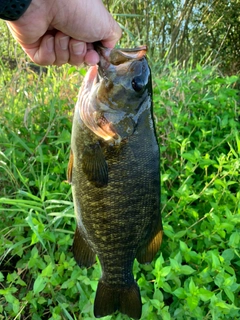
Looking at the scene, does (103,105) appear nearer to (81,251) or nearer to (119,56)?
(119,56)

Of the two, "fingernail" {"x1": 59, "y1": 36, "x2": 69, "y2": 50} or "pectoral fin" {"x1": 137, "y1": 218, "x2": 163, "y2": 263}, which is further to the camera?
"fingernail" {"x1": 59, "y1": 36, "x2": 69, "y2": 50}

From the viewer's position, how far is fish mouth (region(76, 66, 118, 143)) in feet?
4.55

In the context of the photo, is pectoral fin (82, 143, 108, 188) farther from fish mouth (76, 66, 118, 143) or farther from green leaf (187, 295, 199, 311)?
green leaf (187, 295, 199, 311)

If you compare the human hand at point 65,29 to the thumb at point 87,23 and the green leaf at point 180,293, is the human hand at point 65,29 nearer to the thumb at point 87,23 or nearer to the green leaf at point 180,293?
the thumb at point 87,23

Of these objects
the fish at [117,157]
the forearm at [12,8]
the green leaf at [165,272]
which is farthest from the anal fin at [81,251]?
the forearm at [12,8]

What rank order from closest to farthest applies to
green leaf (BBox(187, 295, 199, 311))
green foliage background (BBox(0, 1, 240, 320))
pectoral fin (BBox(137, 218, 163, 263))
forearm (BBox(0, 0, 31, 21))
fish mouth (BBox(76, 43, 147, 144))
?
forearm (BBox(0, 0, 31, 21)) → fish mouth (BBox(76, 43, 147, 144)) → pectoral fin (BBox(137, 218, 163, 263)) → green leaf (BBox(187, 295, 199, 311)) → green foliage background (BBox(0, 1, 240, 320))

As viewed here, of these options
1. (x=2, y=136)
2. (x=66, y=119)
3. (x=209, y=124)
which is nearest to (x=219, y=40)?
(x=209, y=124)

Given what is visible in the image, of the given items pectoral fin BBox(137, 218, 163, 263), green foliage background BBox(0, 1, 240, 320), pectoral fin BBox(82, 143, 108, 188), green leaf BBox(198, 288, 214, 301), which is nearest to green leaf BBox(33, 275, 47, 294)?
green foliage background BBox(0, 1, 240, 320)

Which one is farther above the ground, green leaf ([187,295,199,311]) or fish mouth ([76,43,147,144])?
fish mouth ([76,43,147,144])

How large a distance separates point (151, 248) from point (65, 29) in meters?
1.01

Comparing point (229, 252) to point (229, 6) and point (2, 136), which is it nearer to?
point (2, 136)

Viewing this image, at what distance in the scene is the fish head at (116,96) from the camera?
Result: 4.52 feet

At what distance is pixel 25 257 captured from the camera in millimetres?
2129

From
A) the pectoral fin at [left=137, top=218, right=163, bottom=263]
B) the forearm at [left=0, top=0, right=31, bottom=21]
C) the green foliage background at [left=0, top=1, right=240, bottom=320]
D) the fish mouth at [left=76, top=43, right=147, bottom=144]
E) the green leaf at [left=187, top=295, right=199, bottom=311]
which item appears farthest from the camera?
the green foliage background at [left=0, top=1, right=240, bottom=320]
